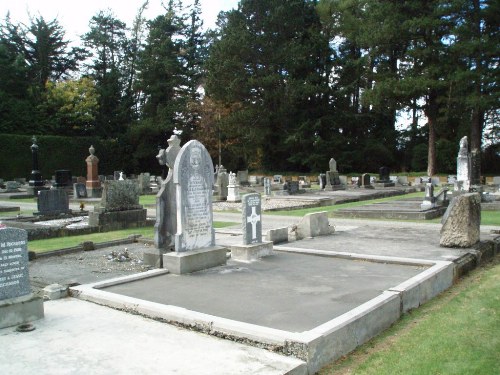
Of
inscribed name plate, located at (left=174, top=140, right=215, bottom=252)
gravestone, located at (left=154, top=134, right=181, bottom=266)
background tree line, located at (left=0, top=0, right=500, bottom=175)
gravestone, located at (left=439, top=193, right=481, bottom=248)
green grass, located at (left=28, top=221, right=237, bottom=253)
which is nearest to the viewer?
inscribed name plate, located at (left=174, top=140, right=215, bottom=252)

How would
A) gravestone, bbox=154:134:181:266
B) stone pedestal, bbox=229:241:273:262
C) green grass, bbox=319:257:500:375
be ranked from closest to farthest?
green grass, bbox=319:257:500:375 < stone pedestal, bbox=229:241:273:262 < gravestone, bbox=154:134:181:266

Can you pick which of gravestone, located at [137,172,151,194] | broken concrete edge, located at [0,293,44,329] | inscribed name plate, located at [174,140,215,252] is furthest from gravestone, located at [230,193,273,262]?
gravestone, located at [137,172,151,194]

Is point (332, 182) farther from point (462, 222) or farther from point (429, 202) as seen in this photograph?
point (462, 222)

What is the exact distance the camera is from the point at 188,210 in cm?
844

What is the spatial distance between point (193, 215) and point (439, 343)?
4698mm

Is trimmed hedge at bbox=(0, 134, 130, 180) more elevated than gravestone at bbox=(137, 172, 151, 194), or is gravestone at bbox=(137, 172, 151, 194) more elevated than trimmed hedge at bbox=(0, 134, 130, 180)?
trimmed hedge at bbox=(0, 134, 130, 180)

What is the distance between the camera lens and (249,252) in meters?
8.94

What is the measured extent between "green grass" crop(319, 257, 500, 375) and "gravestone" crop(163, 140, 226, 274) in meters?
3.61

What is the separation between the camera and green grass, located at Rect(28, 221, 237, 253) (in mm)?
11890

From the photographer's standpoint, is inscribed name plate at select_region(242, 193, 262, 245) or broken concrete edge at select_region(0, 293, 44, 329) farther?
inscribed name plate at select_region(242, 193, 262, 245)

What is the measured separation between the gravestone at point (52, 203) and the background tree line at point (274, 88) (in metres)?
A: 26.9

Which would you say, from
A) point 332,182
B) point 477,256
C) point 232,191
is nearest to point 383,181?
point 332,182

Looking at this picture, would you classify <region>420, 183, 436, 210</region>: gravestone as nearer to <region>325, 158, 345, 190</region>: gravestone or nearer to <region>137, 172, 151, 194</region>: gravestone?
<region>325, 158, 345, 190</region>: gravestone

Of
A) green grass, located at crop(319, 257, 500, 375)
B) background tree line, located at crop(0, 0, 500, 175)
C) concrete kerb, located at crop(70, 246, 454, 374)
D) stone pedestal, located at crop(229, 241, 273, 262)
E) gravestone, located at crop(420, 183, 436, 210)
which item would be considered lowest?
green grass, located at crop(319, 257, 500, 375)
